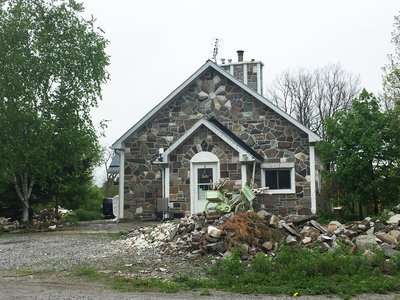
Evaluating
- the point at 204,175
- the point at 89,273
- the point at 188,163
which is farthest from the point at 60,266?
the point at 204,175

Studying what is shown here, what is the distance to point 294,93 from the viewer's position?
40.4 metres

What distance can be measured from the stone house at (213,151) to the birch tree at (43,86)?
247 centimetres

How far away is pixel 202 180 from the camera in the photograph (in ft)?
59.1

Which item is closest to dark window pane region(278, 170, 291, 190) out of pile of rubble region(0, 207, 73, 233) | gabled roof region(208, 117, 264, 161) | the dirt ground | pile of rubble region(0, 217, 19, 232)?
gabled roof region(208, 117, 264, 161)

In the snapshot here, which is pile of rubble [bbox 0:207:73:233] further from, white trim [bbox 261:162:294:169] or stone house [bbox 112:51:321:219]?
white trim [bbox 261:162:294:169]

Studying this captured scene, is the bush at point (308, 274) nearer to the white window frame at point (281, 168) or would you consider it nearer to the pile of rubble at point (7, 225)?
the white window frame at point (281, 168)

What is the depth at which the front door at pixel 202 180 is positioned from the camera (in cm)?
1781

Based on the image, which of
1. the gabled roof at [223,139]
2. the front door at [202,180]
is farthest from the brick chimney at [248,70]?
the front door at [202,180]

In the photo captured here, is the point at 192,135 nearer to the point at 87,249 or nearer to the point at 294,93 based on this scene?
the point at 87,249

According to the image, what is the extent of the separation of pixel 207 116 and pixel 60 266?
36.2 feet

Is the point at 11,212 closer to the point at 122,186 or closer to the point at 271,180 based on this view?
the point at 122,186

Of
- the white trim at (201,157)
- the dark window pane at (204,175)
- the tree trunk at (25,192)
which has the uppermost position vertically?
the white trim at (201,157)

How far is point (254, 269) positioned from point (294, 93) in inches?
1315

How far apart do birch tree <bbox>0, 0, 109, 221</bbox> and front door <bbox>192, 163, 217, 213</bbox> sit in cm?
521
